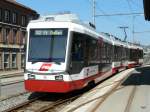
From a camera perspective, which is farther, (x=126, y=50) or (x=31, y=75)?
(x=126, y=50)

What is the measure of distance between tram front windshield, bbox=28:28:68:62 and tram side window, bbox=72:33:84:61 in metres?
0.51

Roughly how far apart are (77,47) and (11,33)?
43109 millimetres

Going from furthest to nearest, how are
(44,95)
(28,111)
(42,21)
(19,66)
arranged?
(19,66), (44,95), (42,21), (28,111)

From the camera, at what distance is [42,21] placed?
18.1 meters

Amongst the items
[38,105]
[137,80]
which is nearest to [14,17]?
[137,80]

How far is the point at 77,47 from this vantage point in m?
18.1

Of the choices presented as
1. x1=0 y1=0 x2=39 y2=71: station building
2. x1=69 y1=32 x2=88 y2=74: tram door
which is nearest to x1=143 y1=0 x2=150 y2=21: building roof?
x1=69 y1=32 x2=88 y2=74: tram door

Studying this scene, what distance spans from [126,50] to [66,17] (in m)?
26.8

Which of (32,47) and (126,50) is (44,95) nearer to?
(32,47)

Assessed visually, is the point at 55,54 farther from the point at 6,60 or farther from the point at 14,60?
the point at 14,60

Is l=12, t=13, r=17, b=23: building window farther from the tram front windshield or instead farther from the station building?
the tram front windshield

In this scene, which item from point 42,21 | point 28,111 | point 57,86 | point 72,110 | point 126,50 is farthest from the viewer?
point 126,50

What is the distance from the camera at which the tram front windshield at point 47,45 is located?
17.4 meters

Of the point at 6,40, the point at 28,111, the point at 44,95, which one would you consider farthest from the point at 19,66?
the point at 28,111
